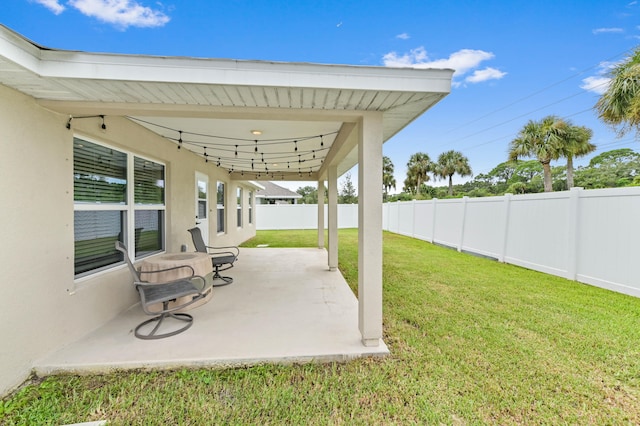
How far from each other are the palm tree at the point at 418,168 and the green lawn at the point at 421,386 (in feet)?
93.2

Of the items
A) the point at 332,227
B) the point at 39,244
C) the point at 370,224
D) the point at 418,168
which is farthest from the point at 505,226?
the point at 418,168

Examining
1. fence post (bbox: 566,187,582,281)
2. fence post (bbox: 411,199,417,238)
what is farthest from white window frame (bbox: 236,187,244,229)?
fence post (bbox: 566,187,582,281)

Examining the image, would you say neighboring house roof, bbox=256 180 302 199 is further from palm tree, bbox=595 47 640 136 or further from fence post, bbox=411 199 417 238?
palm tree, bbox=595 47 640 136

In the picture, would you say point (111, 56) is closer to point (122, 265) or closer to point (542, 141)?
point (122, 265)

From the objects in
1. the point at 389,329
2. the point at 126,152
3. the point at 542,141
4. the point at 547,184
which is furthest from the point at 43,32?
the point at 547,184

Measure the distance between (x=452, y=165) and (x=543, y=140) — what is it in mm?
16196

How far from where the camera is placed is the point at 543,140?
12.4 metres

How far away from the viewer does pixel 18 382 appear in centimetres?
226

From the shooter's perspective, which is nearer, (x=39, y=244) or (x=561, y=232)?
(x=39, y=244)

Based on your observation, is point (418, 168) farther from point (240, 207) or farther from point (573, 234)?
point (573, 234)

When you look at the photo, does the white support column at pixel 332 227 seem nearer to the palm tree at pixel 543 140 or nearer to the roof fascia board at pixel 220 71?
the roof fascia board at pixel 220 71

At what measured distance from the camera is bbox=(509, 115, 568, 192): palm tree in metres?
12.2

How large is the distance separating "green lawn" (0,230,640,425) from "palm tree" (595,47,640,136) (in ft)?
14.6

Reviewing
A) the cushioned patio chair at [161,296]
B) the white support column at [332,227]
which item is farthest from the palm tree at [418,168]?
the cushioned patio chair at [161,296]
